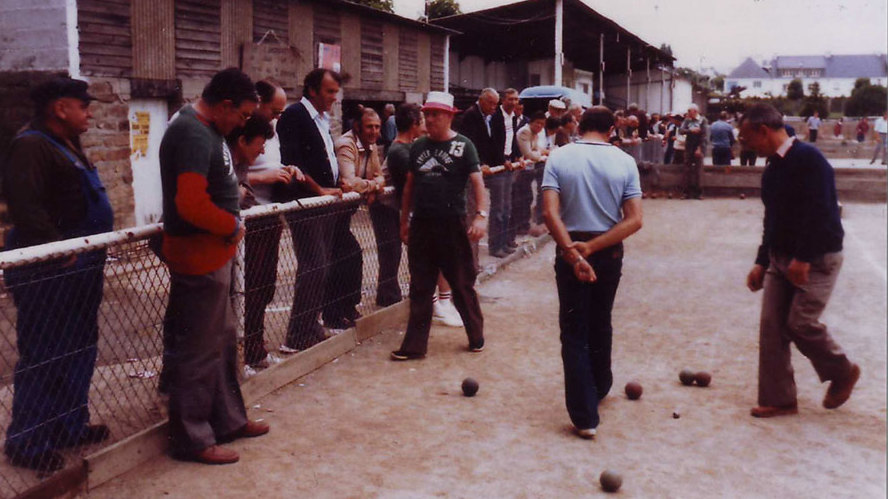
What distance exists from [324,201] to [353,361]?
131 centimetres

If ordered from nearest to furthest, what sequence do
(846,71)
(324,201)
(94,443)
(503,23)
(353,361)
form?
1. (94,443)
2. (324,201)
3. (353,361)
4. (503,23)
5. (846,71)

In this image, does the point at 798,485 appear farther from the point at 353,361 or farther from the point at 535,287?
the point at 535,287

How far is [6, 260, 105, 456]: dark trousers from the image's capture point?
419 centimetres

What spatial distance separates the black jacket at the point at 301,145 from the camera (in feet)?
21.2

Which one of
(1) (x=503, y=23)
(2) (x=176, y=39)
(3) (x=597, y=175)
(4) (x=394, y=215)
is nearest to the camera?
(3) (x=597, y=175)

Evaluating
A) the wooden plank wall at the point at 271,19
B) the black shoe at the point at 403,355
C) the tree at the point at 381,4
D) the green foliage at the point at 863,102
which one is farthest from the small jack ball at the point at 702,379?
the green foliage at the point at 863,102

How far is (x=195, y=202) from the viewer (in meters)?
4.32

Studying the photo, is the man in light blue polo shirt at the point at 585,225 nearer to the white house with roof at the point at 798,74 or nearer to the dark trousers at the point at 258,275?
the dark trousers at the point at 258,275

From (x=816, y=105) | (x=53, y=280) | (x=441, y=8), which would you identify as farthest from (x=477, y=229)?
(x=816, y=105)

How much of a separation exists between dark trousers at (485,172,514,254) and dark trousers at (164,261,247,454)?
19.9 feet

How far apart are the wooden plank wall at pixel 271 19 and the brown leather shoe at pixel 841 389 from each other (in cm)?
1277

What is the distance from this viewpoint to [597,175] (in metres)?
5.27

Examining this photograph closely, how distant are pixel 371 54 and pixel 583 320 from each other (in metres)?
16.1

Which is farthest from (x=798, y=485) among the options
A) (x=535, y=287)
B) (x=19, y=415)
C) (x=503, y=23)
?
(x=503, y=23)
